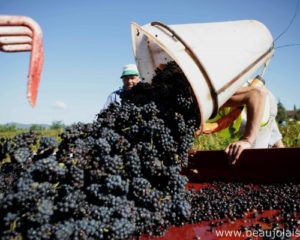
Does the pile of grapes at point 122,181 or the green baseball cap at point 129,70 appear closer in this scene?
the pile of grapes at point 122,181

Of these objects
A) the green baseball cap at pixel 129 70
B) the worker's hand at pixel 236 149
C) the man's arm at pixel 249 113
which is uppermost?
the green baseball cap at pixel 129 70

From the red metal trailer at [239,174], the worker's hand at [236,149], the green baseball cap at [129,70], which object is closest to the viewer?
the red metal trailer at [239,174]

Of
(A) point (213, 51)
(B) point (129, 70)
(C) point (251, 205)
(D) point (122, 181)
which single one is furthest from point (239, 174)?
(B) point (129, 70)

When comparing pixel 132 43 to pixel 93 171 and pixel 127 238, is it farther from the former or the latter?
pixel 127 238

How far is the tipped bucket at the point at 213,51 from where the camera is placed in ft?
6.24

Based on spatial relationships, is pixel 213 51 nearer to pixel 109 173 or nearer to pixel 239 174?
pixel 109 173

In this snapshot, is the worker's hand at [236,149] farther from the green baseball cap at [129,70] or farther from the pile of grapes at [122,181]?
the green baseball cap at [129,70]

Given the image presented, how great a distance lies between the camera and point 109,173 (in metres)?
1.73

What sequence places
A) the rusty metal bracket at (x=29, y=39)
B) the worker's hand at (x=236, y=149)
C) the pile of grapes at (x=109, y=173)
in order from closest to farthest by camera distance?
1. the pile of grapes at (x=109, y=173)
2. the rusty metal bracket at (x=29, y=39)
3. the worker's hand at (x=236, y=149)

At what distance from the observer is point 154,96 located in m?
2.24

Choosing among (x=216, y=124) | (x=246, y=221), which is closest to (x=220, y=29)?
(x=216, y=124)

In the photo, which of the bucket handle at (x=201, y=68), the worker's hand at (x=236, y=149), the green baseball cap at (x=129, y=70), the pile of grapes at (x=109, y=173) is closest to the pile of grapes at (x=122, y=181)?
the pile of grapes at (x=109, y=173)

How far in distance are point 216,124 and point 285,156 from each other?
2.31ft

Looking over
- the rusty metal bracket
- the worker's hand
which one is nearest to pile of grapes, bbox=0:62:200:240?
the rusty metal bracket
